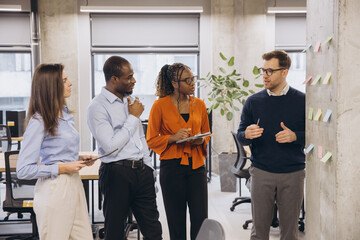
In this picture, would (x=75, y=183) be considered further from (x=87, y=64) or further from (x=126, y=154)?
(x=87, y=64)

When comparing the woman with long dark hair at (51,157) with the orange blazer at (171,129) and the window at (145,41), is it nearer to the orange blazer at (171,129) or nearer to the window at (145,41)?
the orange blazer at (171,129)

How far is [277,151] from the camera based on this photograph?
256 centimetres

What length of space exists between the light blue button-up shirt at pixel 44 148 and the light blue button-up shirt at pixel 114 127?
5.9 inches

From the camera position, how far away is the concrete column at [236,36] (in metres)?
7.00

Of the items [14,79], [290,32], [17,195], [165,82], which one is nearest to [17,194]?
[17,195]

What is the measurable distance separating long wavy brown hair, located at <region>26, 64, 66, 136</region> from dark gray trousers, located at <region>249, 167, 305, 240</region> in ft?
4.35

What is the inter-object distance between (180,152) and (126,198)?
0.54m

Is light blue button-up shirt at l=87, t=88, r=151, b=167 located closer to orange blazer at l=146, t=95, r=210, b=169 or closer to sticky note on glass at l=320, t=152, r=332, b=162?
orange blazer at l=146, t=95, r=210, b=169

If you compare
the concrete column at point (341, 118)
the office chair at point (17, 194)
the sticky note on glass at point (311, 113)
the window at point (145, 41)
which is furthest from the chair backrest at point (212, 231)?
the window at point (145, 41)

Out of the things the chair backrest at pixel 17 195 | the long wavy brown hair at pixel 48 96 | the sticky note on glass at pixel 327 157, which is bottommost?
the chair backrest at pixel 17 195

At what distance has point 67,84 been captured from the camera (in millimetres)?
2193

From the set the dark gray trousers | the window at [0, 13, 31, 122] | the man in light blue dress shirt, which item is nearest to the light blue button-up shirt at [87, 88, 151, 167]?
the man in light blue dress shirt

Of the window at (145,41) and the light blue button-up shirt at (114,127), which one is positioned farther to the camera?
the window at (145,41)

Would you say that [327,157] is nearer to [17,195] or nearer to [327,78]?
[327,78]
